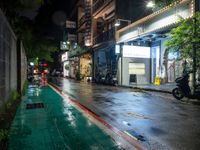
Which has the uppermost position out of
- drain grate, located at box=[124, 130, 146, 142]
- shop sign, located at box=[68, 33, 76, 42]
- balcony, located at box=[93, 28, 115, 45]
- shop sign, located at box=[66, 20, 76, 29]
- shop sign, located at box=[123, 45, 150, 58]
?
shop sign, located at box=[66, 20, 76, 29]

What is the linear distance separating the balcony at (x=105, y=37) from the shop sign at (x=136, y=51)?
326 cm

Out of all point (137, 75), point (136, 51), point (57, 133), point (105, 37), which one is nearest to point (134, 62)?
point (136, 51)

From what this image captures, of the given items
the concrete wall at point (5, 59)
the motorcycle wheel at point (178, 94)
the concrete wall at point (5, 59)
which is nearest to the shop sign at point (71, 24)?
the motorcycle wheel at point (178, 94)

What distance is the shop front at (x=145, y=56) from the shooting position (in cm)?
2173

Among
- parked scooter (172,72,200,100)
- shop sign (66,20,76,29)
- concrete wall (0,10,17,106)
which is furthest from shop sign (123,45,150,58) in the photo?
shop sign (66,20,76,29)

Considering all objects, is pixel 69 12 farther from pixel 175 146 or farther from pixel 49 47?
pixel 175 146

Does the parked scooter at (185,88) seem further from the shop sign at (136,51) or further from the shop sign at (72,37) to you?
the shop sign at (72,37)

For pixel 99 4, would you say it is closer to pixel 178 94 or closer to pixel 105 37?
pixel 105 37

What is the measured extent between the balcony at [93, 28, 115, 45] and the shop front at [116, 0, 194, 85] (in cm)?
203

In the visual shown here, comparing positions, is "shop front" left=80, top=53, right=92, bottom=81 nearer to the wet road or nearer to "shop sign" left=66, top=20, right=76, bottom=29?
"shop sign" left=66, top=20, right=76, bottom=29

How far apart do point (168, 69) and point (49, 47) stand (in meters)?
14.3

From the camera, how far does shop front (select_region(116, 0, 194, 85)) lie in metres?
21.7

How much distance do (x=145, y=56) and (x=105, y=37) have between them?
657 cm

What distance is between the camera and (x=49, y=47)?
97.9 ft
